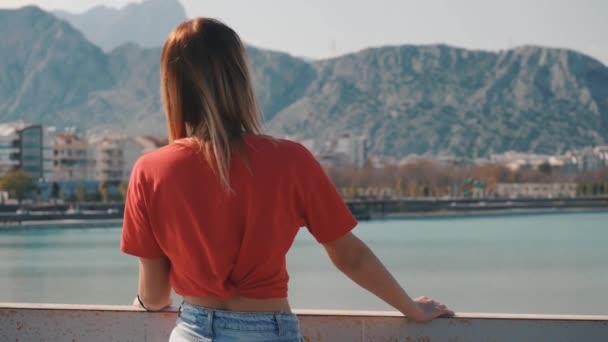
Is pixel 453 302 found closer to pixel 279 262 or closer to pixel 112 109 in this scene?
pixel 279 262

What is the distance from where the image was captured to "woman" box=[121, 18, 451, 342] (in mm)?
1601

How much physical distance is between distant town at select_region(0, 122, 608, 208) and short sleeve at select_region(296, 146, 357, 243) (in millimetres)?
61513

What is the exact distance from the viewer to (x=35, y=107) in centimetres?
16100

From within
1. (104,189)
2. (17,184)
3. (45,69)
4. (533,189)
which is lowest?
(533,189)

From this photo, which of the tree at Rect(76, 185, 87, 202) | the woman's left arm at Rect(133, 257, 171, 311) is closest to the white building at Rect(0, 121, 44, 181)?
the tree at Rect(76, 185, 87, 202)

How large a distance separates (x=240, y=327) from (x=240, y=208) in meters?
0.18

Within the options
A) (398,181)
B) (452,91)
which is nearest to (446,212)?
(398,181)

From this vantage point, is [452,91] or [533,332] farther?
[452,91]

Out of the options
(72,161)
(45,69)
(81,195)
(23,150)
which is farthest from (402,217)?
(45,69)

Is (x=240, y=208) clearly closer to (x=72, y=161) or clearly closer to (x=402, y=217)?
(x=402, y=217)

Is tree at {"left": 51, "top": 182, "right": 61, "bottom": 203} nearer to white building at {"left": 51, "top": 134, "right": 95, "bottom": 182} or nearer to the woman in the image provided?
white building at {"left": 51, "top": 134, "right": 95, "bottom": 182}

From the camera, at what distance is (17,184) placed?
6122 centimetres

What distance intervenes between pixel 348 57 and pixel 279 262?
175m

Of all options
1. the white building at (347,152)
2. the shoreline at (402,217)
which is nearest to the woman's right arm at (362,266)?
the shoreline at (402,217)
